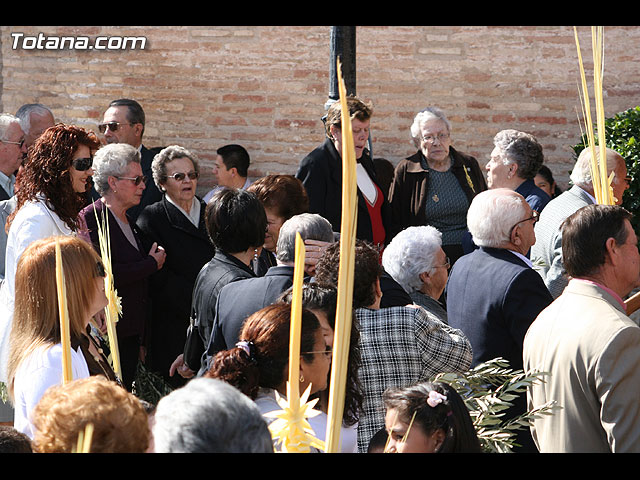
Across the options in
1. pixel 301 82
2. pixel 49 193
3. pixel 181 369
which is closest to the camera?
pixel 49 193

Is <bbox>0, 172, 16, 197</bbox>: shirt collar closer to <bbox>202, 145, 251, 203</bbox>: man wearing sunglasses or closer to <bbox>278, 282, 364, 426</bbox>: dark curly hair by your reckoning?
<bbox>202, 145, 251, 203</bbox>: man wearing sunglasses

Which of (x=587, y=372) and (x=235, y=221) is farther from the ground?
(x=235, y=221)

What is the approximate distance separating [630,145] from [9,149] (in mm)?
4197

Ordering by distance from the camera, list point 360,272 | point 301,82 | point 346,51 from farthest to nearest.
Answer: point 301,82
point 346,51
point 360,272

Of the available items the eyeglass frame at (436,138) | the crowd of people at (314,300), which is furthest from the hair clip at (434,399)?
the eyeglass frame at (436,138)

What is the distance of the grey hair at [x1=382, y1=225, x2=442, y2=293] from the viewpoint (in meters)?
3.87

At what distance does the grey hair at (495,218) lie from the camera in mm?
3795

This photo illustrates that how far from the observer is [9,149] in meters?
5.65

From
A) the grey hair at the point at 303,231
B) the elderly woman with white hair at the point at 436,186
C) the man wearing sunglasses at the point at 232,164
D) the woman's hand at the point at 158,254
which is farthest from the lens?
the man wearing sunglasses at the point at 232,164

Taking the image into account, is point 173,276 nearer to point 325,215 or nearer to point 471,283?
point 325,215

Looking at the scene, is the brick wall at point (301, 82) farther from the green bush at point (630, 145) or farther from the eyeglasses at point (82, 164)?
the eyeglasses at point (82, 164)

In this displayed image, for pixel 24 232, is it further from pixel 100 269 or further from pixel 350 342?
pixel 350 342

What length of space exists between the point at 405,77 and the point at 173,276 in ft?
12.5
